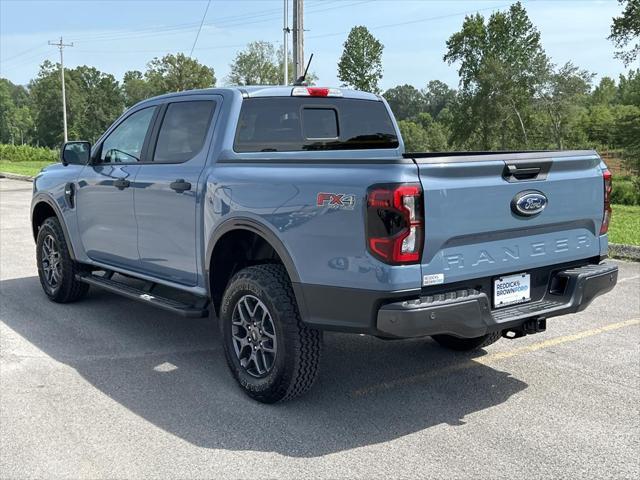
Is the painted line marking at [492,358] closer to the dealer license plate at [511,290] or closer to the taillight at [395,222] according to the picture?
the dealer license plate at [511,290]

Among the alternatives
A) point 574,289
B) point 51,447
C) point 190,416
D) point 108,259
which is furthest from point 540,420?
point 108,259

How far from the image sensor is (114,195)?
5523mm

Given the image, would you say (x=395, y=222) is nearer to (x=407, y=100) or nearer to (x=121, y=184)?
(x=121, y=184)

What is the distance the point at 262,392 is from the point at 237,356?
345 millimetres

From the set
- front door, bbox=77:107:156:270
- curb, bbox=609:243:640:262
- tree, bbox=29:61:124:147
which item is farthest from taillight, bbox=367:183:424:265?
tree, bbox=29:61:124:147

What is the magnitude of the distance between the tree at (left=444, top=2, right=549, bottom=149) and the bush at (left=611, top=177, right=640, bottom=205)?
114ft

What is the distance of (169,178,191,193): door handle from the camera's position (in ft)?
15.2

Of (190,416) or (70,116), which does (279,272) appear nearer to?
(190,416)

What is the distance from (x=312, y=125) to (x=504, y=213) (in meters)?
2.00

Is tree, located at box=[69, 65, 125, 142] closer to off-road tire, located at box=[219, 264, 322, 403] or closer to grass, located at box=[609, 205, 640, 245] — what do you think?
grass, located at box=[609, 205, 640, 245]

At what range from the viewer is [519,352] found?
16.6 feet

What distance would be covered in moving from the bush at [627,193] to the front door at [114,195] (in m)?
23.4

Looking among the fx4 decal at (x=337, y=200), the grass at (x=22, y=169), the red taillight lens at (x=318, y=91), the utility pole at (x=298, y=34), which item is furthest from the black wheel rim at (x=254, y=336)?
the grass at (x=22, y=169)

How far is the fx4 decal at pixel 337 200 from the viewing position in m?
3.42
